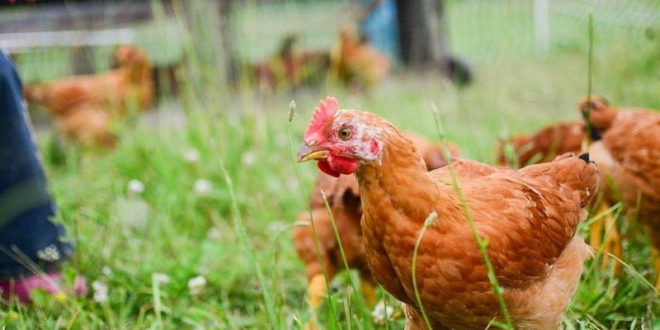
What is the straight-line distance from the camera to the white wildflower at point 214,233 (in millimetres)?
3256

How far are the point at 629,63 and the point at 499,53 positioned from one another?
1.71 m

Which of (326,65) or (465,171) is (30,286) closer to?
(465,171)

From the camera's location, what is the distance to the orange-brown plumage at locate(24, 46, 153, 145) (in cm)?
512

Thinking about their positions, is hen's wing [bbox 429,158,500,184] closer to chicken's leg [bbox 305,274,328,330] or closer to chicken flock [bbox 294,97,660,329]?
chicken flock [bbox 294,97,660,329]

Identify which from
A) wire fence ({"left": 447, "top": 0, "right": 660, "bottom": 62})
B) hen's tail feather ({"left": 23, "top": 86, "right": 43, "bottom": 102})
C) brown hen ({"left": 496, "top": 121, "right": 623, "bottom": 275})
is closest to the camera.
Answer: brown hen ({"left": 496, "top": 121, "right": 623, "bottom": 275})

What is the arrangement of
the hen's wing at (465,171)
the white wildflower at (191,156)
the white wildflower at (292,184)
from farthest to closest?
the white wildflower at (191,156), the white wildflower at (292,184), the hen's wing at (465,171)

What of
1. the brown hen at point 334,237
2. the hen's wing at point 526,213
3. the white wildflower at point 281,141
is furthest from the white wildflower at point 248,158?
the hen's wing at point 526,213

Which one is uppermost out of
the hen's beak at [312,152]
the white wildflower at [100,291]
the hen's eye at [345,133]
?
the hen's eye at [345,133]

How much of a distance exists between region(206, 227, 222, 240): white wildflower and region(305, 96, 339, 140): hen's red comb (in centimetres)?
180

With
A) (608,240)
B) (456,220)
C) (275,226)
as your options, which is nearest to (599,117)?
(608,240)

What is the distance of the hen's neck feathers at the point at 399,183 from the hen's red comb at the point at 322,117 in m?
0.14

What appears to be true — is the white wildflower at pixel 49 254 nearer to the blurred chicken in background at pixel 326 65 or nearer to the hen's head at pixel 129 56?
the blurred chicken in background at pixel 326 65

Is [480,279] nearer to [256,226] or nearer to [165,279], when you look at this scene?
[165,279]

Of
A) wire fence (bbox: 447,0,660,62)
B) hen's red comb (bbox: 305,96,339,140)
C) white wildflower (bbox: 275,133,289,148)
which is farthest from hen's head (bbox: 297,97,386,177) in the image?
wire fence (bbox: 447,0,660,62)
